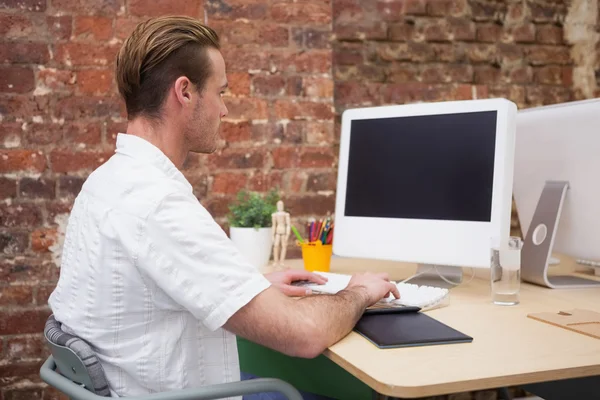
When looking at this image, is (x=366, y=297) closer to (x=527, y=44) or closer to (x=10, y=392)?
(x=10, y=392)

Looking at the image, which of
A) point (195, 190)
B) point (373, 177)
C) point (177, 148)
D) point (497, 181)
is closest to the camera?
point (177, 148)

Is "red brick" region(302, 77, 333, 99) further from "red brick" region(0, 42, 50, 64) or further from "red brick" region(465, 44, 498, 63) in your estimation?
"red brick" region(0, 42, 50, 64)

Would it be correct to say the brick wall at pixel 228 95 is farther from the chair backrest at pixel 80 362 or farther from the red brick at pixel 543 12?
the chair backrest at pixel 80 362

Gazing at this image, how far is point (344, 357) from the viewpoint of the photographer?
3.92ft

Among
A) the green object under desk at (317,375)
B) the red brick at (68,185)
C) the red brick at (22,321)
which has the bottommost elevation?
the red brick at (22,321)

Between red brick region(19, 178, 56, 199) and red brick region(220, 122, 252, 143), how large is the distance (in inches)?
24.1

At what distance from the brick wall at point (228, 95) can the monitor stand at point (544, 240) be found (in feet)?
2.97

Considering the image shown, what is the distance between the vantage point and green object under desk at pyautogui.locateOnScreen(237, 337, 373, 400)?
1593 millimetres

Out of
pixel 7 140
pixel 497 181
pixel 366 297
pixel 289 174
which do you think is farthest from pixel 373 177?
pixel 7 140

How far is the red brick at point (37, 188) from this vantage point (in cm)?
230

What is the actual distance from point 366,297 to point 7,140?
4.78ft

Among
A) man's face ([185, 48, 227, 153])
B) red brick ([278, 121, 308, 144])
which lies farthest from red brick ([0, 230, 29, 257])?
man's face ([185, 48, 227, 153])

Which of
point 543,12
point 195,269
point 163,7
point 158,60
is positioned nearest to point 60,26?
point 163,7

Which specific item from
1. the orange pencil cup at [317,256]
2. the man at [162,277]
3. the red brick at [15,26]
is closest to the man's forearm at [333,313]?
the man at [162,277]
